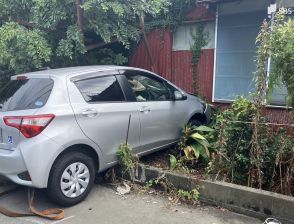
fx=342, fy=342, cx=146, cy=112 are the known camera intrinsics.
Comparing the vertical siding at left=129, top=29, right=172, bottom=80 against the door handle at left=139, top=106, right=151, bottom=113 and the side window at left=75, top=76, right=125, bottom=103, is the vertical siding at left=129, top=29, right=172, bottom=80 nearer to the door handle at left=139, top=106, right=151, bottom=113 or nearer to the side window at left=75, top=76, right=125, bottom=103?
the door handle at left=139, top=106, right=151, bottom=113

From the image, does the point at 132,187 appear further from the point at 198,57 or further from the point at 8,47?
the point at 198,57

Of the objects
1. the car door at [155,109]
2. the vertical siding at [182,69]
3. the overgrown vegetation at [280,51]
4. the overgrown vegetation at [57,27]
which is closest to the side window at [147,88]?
the car door at [155,109]

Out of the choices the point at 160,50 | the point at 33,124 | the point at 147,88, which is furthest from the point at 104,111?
the point at 160,50

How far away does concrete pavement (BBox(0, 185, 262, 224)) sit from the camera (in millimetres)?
4195

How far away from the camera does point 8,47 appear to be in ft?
23.3

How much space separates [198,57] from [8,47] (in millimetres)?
4514

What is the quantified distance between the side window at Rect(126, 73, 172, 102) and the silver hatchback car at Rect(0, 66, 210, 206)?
0.02 meters

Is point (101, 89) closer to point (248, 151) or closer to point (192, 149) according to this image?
point (192, 149)

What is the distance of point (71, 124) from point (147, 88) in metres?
1.71

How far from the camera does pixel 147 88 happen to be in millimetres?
5762

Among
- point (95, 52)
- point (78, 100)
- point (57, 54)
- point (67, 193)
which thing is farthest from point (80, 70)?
point (95, 52)

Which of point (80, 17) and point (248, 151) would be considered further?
point (80, 17)

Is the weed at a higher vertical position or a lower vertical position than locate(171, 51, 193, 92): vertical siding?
lower

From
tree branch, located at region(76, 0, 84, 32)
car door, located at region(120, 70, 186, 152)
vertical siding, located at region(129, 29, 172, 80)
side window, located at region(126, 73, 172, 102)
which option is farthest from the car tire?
vertical siding, located at region(129, 29, 172, 80)
